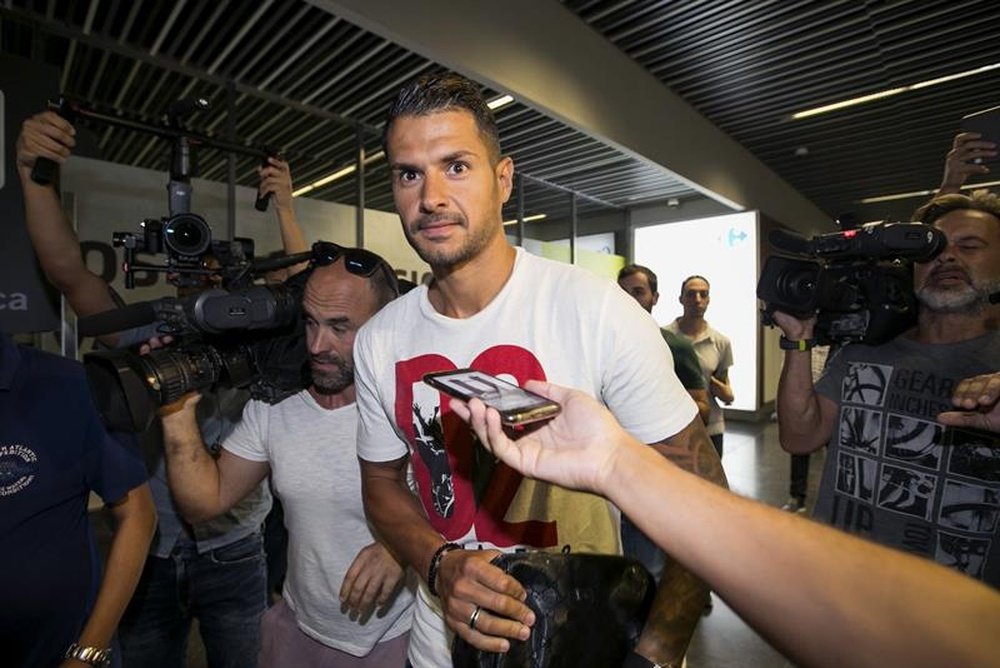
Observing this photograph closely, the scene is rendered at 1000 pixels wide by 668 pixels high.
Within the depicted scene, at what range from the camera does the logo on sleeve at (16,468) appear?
44.9 inches

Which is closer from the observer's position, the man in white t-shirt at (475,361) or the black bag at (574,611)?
the black bag at (574,611)

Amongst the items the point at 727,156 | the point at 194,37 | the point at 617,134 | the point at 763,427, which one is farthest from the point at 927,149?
the point at 194,37

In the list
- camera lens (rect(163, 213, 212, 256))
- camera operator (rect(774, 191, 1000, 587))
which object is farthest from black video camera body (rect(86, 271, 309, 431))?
camera operator (rect(774, 191, 1000, 587))

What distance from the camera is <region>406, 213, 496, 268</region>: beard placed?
1.08 meters

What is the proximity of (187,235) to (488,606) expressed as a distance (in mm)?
1215

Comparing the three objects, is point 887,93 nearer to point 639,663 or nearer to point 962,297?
point 962,297

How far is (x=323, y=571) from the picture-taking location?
4.44ft

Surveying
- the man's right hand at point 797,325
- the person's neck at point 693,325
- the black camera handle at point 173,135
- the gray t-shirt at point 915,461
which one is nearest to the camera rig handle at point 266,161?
the black camera handle at point 173,135

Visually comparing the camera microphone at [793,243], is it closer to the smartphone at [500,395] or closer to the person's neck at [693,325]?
the smartphone at [500,395]

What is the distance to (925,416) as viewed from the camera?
1528mm

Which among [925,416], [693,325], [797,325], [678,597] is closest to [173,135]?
[678,597]

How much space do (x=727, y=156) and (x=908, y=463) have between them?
5824 millimetres

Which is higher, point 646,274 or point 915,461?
point 646,274

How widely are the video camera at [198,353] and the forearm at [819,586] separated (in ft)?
3.20
